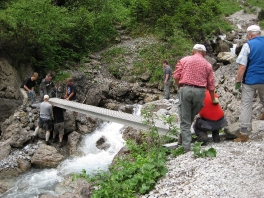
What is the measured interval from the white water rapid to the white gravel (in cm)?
449

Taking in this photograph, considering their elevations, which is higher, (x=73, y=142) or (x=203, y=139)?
(x=203, y=139)

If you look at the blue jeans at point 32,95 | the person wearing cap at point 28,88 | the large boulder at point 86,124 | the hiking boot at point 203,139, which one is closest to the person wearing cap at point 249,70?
the hiking boot at point 203,139

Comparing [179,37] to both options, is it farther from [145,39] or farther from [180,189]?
[180,189]

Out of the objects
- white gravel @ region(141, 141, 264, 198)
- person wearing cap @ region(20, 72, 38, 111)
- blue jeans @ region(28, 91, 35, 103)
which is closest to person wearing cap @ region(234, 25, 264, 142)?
white gravel @ region(141, 141, 264, 198)

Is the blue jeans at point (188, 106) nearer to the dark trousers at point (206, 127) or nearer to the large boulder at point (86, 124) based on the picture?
the dark trousers at point (206, 127)

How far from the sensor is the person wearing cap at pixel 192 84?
6152mm

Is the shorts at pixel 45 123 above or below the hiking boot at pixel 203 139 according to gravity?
below

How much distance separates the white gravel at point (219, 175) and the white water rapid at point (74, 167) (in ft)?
14.7

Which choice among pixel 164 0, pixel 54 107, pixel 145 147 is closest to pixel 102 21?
pixel 164 0

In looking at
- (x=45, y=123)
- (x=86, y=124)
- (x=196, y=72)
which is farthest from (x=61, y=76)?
(x=196, y=72)

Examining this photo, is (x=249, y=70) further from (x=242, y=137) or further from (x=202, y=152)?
(x=202, y=152)

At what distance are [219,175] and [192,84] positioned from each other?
5.67 ft

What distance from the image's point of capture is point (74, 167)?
11211mm

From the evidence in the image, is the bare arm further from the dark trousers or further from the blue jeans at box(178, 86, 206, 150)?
the dark trousers
